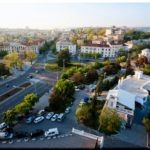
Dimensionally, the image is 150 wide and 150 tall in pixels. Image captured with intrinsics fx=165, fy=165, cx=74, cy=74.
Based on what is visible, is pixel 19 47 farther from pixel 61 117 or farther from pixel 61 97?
pixel 61 117

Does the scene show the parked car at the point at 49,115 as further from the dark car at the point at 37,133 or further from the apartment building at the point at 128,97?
the apartment building at the point at 128,97

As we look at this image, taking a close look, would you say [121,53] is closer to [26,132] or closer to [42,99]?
[42,99]

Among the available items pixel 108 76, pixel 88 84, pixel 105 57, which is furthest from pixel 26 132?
pixel 105 57

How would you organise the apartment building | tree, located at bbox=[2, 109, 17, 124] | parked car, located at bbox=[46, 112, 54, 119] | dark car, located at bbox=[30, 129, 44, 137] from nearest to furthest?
dark car, located at bbox=[30, 129, 44, 137], tree, located at bbox=[2, 109, 17, 124], the apartment building, parked car, located at bbox=[46, 112, 54, 119]

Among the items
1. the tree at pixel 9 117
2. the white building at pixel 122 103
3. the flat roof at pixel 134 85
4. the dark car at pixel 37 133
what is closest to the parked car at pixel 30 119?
the tree at pixel 9 117

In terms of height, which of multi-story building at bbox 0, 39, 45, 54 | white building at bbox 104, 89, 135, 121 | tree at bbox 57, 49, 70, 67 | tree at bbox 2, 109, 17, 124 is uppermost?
multi-story building at bbox 0, 39, 45, 54

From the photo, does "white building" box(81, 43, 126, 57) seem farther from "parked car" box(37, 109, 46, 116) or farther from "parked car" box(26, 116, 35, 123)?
"parked car" box(26, 116, 35, 123)

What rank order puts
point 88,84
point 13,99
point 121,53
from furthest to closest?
point 121,53, point 88,84, point 13,99

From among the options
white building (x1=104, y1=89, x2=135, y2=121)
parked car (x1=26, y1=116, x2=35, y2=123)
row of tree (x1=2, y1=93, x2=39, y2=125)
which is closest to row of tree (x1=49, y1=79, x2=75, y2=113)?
row of tree (x1=2, y1=93, x2=39, y2=125)
